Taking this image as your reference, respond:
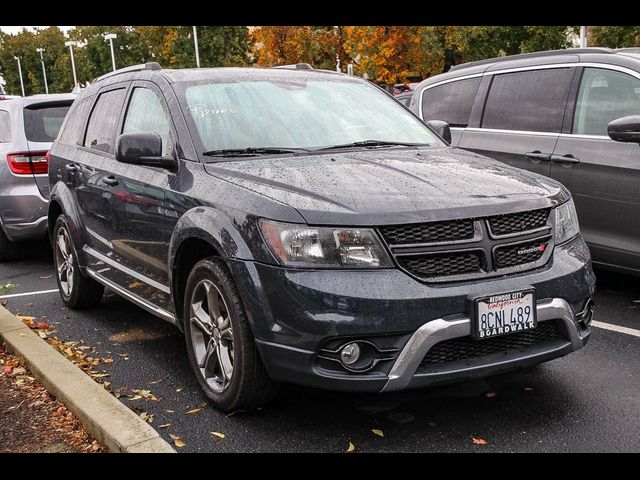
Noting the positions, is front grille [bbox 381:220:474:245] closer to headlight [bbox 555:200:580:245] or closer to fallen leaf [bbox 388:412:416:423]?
headlight [bbox 555:200:580:245]

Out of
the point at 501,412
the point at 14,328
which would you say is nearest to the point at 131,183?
the point at 14,328

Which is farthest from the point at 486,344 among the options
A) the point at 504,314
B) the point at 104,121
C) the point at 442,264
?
the point at 104,121

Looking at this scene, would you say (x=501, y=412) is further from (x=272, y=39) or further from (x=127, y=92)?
(x=272, y=39)

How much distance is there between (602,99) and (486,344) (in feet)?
10.3

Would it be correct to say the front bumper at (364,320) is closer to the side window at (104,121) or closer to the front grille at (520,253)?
the front grille at (520,253)

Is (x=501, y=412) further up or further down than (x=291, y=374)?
further down

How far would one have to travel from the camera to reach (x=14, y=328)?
5461 millimetres

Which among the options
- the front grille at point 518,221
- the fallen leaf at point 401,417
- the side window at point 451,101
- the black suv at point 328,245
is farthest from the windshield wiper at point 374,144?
the side window at point 451,101

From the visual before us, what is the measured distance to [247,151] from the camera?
4.40m

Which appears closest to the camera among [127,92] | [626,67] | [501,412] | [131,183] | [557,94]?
[501,412]

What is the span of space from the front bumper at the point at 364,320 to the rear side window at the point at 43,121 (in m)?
5.59

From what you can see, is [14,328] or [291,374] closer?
[291,374]

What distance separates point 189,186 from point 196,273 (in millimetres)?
483

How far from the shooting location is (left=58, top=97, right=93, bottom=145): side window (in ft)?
20.3
